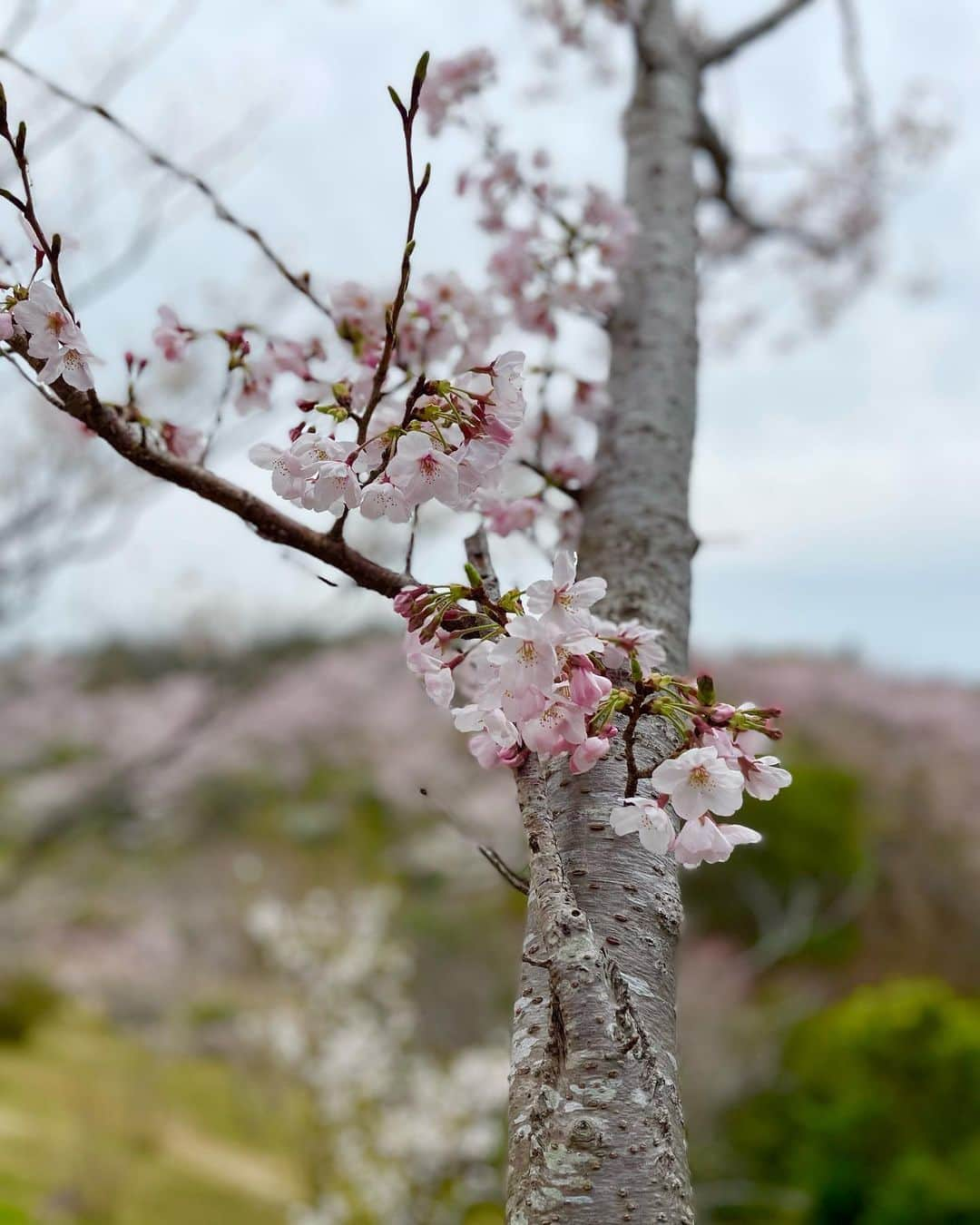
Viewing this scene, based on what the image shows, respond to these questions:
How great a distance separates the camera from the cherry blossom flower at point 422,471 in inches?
22.2

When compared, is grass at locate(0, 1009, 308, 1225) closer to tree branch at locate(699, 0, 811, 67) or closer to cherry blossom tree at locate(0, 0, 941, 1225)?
cherry blossom tree at locate(0, 0, 941, 1225)

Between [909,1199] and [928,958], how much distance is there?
3.42 meters

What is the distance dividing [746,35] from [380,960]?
433 cm

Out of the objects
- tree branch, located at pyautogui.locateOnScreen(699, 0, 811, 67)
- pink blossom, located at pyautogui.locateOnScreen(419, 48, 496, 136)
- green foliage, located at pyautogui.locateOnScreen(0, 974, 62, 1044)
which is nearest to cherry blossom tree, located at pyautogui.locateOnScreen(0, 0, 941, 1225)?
pink blossom, located at pyautogui.locateOnScreen(419, 48, 496, 136)

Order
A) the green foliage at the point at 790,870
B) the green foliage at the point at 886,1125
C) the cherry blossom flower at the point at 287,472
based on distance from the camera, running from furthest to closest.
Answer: the green foliage at the point at 790,870 → the green foliage at the point at 886,1125 → the cherry blossom flower at the point at 287,472

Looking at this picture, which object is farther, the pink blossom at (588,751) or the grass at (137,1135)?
the grass at (137,1135)

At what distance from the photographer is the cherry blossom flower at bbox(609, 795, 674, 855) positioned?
22.6 inches

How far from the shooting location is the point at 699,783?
565 mm

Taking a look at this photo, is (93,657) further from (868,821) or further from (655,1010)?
(655,1010)

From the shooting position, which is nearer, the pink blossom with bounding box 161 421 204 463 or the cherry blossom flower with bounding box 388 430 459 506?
the cherry blossom flower with bounding box 388 430 459 506

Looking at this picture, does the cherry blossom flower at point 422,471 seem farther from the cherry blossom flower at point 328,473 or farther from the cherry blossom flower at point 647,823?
the cherry blossom flower at point 647,823

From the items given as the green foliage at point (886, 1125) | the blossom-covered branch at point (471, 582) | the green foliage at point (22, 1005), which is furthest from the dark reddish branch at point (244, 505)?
the green foliage at point (22, 1005)

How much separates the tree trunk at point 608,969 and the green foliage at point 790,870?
607 cm

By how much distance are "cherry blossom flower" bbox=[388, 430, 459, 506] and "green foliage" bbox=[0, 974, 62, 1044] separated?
21.4ft
